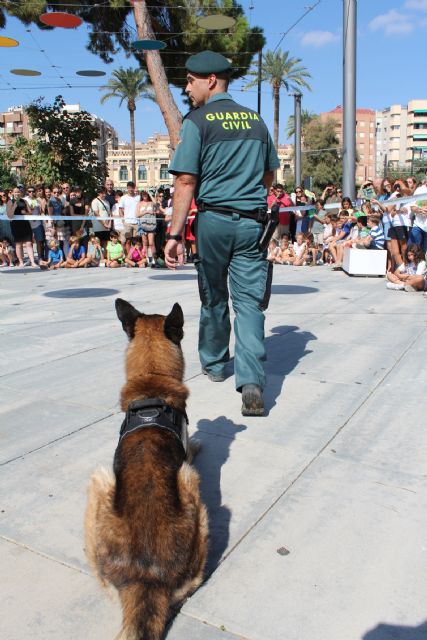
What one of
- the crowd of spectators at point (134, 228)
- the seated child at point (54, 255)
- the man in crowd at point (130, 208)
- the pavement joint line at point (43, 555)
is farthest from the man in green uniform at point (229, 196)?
the man in crowd at point (130, 208)

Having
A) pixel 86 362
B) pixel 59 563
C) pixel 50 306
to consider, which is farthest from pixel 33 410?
pixel 50 306

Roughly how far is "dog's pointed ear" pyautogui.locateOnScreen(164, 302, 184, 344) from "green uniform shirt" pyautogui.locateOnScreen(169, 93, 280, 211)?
133 centimetres

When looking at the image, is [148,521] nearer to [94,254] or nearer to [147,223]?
[147,223]

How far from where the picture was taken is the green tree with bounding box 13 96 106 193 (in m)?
19.4

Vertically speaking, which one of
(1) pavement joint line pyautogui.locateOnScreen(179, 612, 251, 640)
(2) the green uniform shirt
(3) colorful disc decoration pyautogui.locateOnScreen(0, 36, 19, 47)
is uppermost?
(3) colorful disc decoration pyautogui.locateOnScreen(0, 36, 19, 47)

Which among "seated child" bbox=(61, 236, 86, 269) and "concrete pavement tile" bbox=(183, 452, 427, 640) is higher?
"seated child" bbox=(61, 236, 86, 269)

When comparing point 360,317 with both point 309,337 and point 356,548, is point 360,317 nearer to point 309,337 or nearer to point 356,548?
point 309,337

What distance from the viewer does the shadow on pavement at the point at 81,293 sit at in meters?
8.27

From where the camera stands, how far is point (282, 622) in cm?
173

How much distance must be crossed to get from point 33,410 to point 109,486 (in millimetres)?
1853

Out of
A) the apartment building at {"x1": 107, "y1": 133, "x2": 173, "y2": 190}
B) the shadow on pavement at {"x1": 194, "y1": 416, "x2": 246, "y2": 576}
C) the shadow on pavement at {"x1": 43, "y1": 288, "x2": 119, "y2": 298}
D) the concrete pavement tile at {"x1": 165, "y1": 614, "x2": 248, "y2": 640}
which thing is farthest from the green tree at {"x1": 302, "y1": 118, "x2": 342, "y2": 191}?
the concrete pavement tile at {"x1": 165, "y1": 614, "x2": 248, "y2": 640}

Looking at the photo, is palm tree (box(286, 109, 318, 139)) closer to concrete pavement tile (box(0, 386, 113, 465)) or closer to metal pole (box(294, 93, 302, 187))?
metal pole (box(294, 93, 302, 187))

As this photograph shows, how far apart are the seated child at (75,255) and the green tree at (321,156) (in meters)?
54.2

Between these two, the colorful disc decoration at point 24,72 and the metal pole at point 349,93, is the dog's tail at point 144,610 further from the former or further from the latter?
the colorful disc decoration at point 24,72
